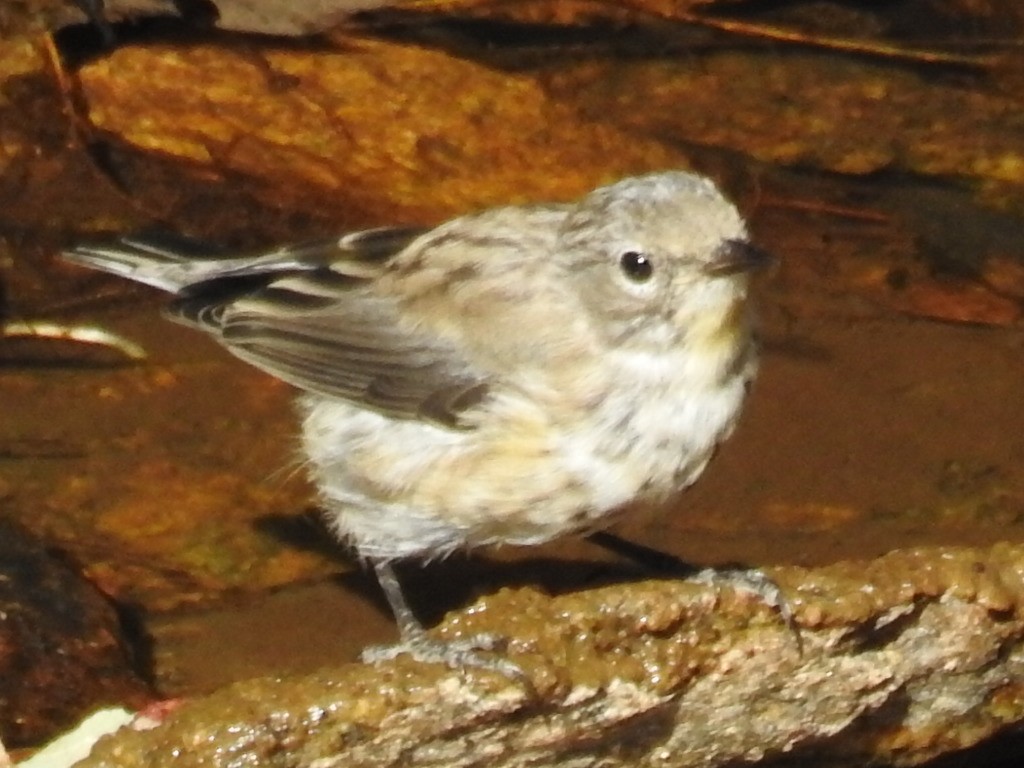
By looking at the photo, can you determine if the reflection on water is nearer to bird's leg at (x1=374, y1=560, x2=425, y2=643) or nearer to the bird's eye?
bird's leg at (x1=374, y1=560, x2=425, y2=643)

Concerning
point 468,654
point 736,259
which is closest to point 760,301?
point 736,259

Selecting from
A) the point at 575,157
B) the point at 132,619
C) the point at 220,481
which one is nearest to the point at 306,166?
the point at 575,157

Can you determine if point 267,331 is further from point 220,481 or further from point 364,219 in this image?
point 364,219

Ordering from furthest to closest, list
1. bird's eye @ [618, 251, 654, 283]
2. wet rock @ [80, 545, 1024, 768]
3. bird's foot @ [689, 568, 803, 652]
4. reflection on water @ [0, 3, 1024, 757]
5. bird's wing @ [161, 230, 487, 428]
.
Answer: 1. reflection on water @ [0, 3, 1024, 757]
2. bird's wing @ [161, 230, 487, 428]
3. bird's eye @ [618, 251, 654, 283]
4. bird's foot @ [689, 568, 803, 652]
5. wet rock @ [80, 545, 1024, 768]

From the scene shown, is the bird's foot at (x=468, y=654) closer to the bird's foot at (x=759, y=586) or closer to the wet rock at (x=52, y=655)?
the bird's foot at (x=759, y=586)

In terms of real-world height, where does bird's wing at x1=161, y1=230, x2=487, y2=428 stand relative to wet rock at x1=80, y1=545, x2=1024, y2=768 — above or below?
above

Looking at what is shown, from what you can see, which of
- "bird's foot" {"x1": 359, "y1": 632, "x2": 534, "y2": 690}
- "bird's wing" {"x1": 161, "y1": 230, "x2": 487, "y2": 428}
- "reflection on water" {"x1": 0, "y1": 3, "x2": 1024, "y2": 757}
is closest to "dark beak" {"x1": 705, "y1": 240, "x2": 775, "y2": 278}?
"bird's wing" {"x1": 161, "y1": 230, "x2": 487, "y2": 428}

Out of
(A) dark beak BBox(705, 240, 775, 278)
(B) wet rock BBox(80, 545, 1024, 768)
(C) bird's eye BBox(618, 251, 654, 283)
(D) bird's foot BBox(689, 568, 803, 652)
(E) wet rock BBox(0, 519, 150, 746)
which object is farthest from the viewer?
(E) wet rock BBox(0, 519, 150, 746)
